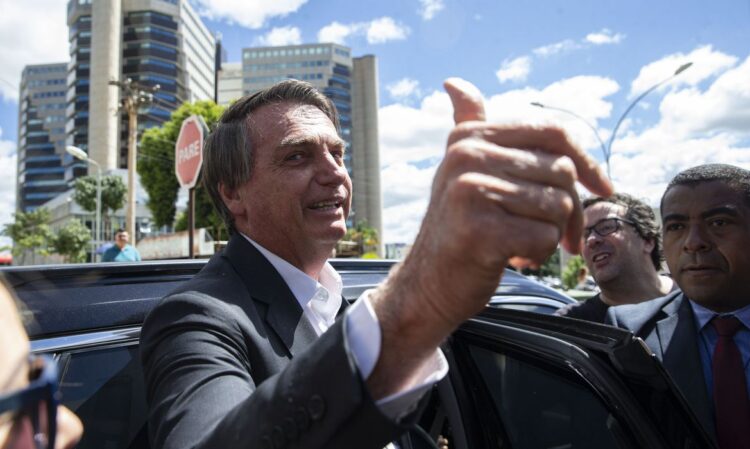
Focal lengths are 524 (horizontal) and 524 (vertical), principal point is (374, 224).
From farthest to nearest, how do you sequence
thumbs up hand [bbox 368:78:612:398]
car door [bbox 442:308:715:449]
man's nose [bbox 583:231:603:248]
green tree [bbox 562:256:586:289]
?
green tree [bbox 562:256:586:289] → man's nose [bbox 583:231:603:248] → car door [bbox 442:308:715:449] → thumbs up hand [bbox 368:78:612:398]

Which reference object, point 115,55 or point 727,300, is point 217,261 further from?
point 115,55

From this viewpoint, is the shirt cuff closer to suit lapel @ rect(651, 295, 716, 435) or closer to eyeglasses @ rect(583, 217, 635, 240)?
suit lapel @ rect(651, 295, 716, 435)

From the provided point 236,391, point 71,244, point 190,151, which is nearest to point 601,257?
point 236,391

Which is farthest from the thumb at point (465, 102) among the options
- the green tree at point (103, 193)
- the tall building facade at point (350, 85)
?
the tall building facade at point (350, 85)

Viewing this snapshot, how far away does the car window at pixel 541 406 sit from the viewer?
1534 millimetres

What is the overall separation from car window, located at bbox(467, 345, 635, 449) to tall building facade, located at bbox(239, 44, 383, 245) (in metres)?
96.7

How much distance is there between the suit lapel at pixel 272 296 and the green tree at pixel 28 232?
5366 cm

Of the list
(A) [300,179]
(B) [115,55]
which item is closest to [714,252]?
(A) [300,179]

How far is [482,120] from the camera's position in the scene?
818 millimetres

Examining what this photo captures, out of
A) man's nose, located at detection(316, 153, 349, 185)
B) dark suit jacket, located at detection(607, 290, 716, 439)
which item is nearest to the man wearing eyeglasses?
dark suit jacket, located at detection(607, 290, 716, 439)

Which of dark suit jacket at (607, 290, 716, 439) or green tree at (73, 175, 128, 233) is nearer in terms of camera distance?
dark suit jacket at (607, 290, 716, 439)

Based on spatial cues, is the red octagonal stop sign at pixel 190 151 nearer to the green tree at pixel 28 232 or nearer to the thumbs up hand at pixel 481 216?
the thumbs up hand at pixel 481 216

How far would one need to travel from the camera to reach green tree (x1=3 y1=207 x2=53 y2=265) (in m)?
50.2

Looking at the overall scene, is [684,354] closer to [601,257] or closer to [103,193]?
[601,257]
